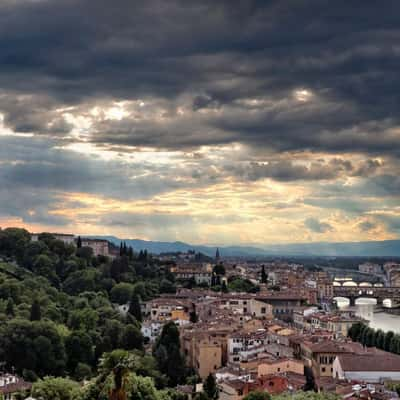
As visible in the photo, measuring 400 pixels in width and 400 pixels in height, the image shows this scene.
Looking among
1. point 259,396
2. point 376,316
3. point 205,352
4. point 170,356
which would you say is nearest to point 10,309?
point 170,356

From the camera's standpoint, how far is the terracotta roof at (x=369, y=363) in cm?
2447

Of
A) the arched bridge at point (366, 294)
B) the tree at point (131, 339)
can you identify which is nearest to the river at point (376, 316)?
the arched bridge at point (366, 294)

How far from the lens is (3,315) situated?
34.7 m

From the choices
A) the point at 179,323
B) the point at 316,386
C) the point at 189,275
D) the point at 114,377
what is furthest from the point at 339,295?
the point at 114,377

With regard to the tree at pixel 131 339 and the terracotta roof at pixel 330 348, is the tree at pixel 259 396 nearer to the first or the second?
the terracotta roof at pixel 330 348

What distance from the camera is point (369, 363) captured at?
2480cm

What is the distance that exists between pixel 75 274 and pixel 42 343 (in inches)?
752

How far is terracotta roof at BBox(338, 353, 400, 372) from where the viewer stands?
80.3 feet

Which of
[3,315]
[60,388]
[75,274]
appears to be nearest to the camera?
[60,388]

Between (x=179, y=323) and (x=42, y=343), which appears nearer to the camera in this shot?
(x=42, y=343)

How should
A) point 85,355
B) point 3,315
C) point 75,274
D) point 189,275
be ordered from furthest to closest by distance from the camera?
point 189,275, point 75,274, point 3,315, point 85,355

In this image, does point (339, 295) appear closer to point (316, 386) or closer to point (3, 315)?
point (3, 315)

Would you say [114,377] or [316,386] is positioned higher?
[114,377]

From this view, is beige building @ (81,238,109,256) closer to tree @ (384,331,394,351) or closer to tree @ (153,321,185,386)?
tree @ (384,331,394,351)
